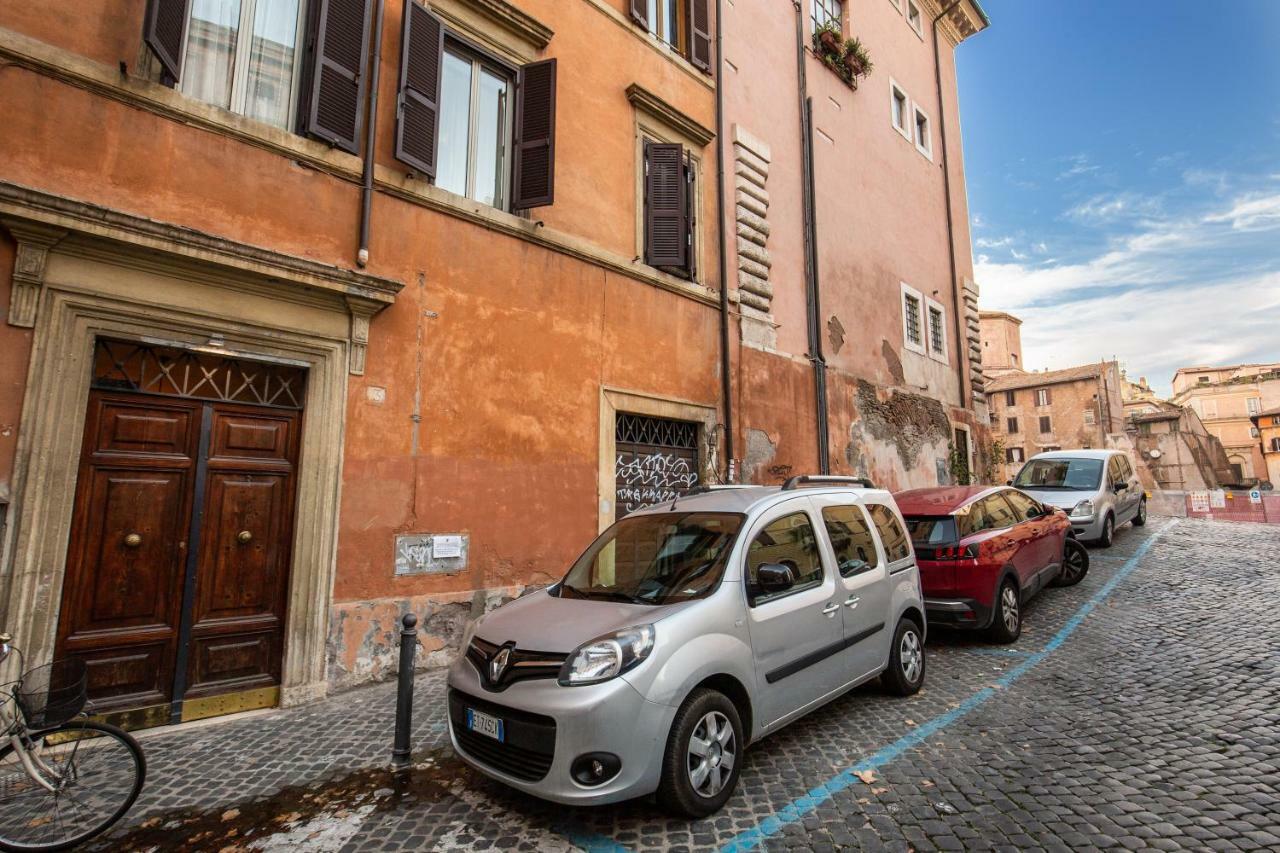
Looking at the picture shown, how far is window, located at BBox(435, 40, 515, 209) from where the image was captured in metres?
6.84

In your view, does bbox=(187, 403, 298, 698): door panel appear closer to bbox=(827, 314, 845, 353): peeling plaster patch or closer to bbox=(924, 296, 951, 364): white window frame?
bbox=(827, 314, 845, 353): peeling plaster patch

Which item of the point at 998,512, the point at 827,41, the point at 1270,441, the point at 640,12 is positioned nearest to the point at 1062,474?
the point at 998,512

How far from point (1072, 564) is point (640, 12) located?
10136 mm

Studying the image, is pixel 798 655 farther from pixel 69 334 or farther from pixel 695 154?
pixel 695 154

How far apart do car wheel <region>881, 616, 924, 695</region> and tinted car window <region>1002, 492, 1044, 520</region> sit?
10.8 ft

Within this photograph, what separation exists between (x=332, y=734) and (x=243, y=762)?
569 millimetres

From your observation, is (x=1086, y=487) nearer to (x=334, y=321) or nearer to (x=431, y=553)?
(x=431, y=553)

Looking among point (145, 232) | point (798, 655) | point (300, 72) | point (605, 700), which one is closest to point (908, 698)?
point (798, 655)

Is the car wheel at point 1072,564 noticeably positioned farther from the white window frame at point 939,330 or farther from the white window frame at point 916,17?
the white window frame at point 916,17

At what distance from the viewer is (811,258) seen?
37.7ft

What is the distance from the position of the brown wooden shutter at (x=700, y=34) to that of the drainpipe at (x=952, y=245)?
31.5ft

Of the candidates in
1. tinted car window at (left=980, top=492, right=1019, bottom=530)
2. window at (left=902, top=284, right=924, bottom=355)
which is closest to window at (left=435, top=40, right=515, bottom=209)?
tinted car window at (left=980, top=492, right=1019, bottom=530)

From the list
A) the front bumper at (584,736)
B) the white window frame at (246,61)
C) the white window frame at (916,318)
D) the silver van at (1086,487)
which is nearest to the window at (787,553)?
the front bumper at (584,736)

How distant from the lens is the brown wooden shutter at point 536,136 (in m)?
7.03
